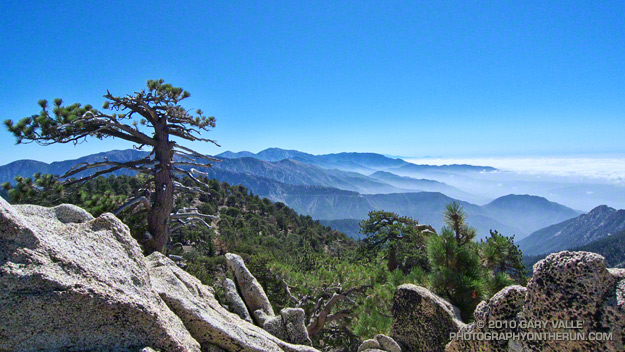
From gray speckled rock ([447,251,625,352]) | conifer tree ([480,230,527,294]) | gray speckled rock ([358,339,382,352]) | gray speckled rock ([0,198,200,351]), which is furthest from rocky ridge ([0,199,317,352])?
conifer tree ([480,230,527,294])

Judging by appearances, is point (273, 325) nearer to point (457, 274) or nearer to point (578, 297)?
point (457, 274)

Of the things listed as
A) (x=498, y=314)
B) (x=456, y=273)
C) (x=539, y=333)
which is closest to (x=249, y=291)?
(x=456, y=273)

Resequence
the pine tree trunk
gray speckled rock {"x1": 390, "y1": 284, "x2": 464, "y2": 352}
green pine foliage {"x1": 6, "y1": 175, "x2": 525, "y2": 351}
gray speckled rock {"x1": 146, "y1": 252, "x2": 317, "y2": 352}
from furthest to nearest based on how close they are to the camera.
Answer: the pine tree trunk → green pine foliage {"x1": 6, "y1": 175, "x2": 525, "y2": 351} → gray speckled rock {"x1": 390, "y1": 284, "x2": 464, "y2": 352} → gray speckled rock {"x1": 146, "y1": 252, "x2": 317, "y2": 352}

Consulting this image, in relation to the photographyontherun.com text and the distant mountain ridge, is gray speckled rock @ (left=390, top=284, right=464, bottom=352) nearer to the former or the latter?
the photographyontherun.com text

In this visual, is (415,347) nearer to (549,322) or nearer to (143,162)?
(549,322)

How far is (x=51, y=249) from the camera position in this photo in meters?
2.93

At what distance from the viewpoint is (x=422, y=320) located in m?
5.88

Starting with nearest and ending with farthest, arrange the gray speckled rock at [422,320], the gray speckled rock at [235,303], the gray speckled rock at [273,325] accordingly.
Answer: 1. the gray speckled rock at [422,320]
2. the gray speckled rock at [273,325]
3. the gray speckled rock at [235,303]

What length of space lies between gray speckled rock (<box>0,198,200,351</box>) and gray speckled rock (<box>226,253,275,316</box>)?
4155 mm

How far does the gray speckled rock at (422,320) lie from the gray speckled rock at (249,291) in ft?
10.5

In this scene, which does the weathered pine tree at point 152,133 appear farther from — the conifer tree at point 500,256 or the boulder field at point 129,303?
the conifer tree at point 500,256

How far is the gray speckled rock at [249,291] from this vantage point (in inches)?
302

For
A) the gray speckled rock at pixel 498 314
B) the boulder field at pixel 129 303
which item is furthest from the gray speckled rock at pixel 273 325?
the gray speckled rock at pixel 498 314

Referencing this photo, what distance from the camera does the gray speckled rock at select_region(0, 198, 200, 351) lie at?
2596 millimetres
